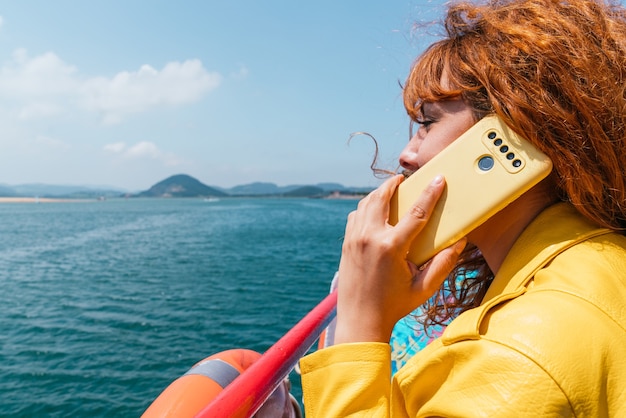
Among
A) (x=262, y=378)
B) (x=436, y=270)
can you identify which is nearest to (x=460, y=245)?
(x=436, y=270)

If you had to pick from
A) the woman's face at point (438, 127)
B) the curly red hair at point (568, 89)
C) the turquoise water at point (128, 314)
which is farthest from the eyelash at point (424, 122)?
the turquoise water at point (128, 314)

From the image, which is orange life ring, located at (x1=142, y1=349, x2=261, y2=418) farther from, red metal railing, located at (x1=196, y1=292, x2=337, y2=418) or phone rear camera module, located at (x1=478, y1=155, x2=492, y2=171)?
phone rear camera module, located at (x1=478, y1=155, x2=492, y2=171)

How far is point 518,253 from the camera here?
3.65 feet

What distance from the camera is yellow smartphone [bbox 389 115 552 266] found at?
114 cm

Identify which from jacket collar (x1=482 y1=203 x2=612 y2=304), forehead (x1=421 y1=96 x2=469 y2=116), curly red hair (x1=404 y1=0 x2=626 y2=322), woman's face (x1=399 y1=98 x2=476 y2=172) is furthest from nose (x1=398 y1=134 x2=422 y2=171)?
jacket collar (x1=482 y1=203 x2=612 y2=304)

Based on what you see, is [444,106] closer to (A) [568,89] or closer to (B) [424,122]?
(B) [424,122]

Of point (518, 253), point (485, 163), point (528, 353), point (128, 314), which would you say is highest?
point (485, 163)

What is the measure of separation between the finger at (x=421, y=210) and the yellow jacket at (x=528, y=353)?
9.7 inches

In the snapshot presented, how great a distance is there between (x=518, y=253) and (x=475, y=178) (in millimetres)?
232

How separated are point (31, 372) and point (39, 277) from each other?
1521 cm

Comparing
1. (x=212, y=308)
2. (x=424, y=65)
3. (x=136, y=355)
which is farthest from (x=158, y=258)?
(x=424, y=65)

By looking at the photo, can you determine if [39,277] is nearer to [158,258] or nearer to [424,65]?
[158,258]

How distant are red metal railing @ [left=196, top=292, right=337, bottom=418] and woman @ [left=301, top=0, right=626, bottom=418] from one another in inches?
13.4

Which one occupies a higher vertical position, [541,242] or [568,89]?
[568,89]
